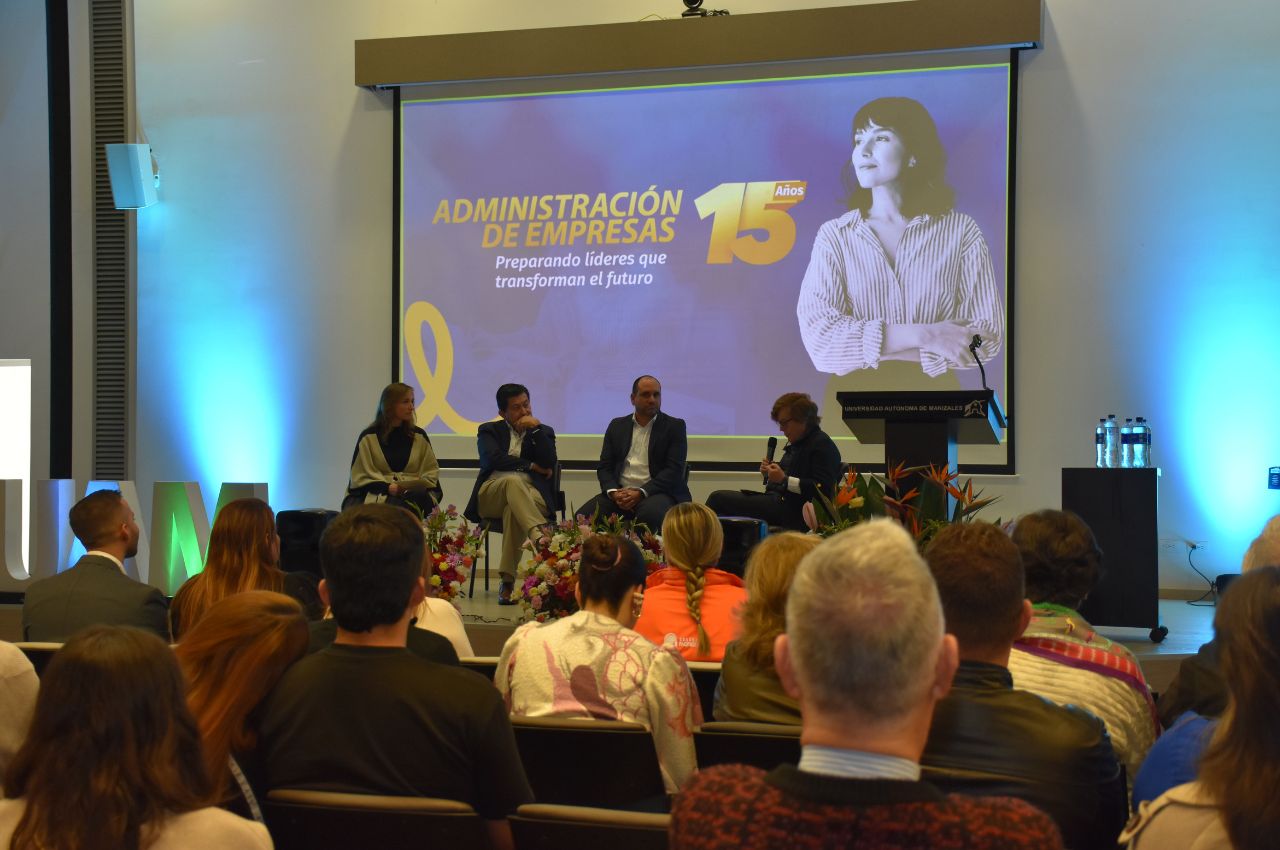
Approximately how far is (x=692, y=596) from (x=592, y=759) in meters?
0.99

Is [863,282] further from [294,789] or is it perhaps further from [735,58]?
[294,789]

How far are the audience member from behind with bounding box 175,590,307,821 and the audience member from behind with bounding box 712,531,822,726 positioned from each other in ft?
2.68

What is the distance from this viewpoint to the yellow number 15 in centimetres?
758

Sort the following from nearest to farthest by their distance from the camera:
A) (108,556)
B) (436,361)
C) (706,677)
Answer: (706,677)
(108,556)
(436,361)

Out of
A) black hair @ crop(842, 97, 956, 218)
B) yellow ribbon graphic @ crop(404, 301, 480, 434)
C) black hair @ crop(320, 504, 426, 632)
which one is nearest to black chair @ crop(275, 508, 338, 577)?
yellow ribbon graphic @ crop(404, 301, 480, 434)

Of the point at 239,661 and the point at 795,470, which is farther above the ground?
the point at 795,470

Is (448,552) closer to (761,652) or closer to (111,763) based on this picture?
(761,652)

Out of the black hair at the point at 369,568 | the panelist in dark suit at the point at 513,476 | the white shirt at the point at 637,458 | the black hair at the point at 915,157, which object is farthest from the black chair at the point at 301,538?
the black hair at the point at 369,568

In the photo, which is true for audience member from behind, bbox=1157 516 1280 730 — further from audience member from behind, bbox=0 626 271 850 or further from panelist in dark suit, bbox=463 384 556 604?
panelist in dark suit, bbox=463 384 556 604

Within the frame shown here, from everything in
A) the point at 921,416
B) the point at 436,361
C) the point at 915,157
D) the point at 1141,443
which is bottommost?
the point at 1141,443

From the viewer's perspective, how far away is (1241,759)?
1323 millimetres

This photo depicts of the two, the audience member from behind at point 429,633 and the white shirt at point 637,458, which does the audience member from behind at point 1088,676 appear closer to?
the audience member from behind at point 429,633

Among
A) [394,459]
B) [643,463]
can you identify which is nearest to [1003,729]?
[643,463]

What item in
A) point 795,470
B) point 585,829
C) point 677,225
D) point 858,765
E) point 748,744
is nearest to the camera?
point 858,765
